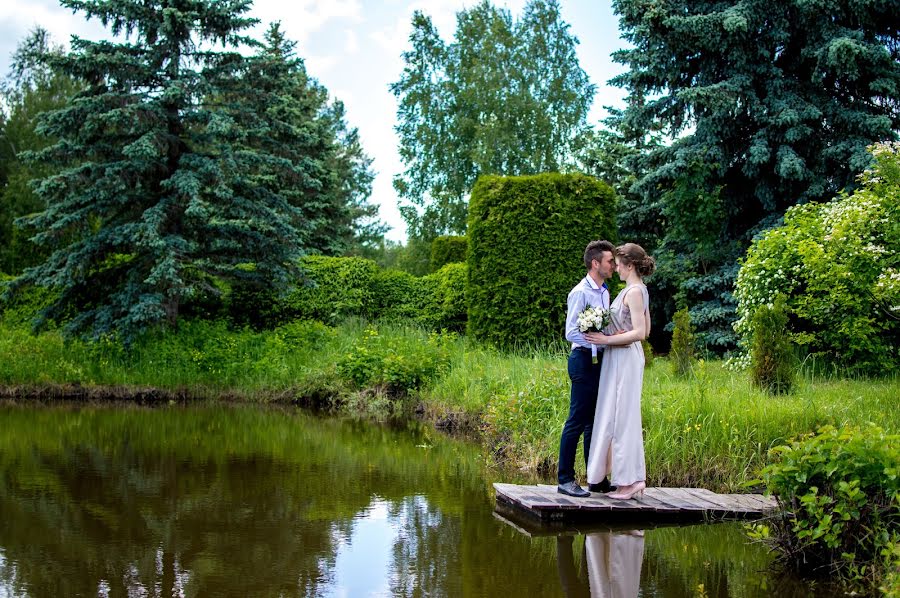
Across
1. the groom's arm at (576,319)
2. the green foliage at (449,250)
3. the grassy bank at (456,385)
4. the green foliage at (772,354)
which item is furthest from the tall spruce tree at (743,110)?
the groom's arm at (576,319)

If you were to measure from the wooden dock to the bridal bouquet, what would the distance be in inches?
52.8

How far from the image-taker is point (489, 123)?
3123 cm

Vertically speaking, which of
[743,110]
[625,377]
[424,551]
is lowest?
[424,551]

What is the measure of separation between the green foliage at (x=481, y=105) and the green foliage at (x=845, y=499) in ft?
86.0

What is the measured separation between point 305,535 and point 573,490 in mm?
2105

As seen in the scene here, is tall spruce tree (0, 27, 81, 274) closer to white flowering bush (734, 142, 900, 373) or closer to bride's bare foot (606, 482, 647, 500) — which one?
white flowering bush (734, 142, 900, 373)

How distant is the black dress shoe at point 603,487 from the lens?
6.96 meters

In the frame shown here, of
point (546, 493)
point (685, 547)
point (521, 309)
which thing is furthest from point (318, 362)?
point (685, 547)

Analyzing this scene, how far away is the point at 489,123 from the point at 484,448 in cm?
2270

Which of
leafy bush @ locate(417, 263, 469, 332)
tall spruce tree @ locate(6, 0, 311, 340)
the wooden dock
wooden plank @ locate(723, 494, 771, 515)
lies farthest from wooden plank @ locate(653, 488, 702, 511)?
tall spruce tree @ locate(6, 0, 311, 340)

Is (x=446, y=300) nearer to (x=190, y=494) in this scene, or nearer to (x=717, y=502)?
(x=190, y=494)

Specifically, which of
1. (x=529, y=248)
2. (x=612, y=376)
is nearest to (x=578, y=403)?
(x=612, y=376)

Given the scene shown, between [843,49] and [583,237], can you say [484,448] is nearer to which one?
[583,237]

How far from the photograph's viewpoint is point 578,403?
6766 mm
